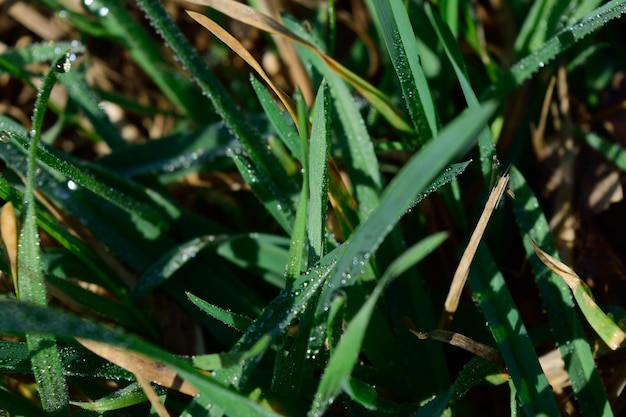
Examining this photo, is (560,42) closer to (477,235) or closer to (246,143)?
(477,235)

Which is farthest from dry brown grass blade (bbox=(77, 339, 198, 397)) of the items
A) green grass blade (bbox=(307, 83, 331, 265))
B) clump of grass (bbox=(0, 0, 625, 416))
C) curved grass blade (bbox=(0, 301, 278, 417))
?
green grass blade (bbox=(307, 83, 331, 265))

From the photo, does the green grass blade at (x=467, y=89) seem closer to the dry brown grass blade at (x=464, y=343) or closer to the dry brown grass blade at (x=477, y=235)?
the dry brown grass blade at (x=477, y=235)

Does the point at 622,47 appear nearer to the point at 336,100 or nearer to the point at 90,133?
the point at 336,100

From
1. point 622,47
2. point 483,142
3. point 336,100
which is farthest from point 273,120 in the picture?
point 622,47

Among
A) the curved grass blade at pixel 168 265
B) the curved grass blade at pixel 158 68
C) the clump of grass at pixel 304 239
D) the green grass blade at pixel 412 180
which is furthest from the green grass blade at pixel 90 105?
the green grass blade at pixel 412 180

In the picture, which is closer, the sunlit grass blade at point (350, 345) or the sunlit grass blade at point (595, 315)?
the sunlit grass blade at point (350, 345)

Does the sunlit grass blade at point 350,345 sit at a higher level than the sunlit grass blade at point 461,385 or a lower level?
higher

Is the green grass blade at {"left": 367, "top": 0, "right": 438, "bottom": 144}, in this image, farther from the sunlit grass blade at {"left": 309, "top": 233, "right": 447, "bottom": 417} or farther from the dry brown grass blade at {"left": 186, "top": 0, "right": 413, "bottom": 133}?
the sunlit grass blade at {"left": 309, "top": 233, "right": 447, "bottom": 417}

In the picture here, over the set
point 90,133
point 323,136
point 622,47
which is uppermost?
point 90,133
